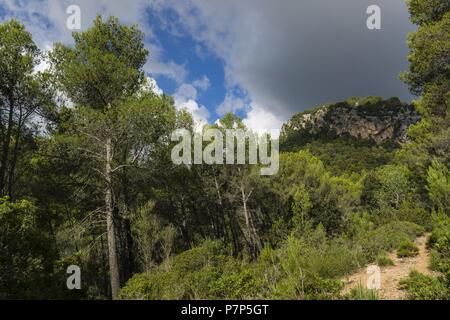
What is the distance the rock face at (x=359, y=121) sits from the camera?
379 ft

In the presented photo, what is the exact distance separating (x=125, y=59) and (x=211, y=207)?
14.4 metres

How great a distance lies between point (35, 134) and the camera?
13602mm

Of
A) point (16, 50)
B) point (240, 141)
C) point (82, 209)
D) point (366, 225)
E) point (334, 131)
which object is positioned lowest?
point (366, 225)

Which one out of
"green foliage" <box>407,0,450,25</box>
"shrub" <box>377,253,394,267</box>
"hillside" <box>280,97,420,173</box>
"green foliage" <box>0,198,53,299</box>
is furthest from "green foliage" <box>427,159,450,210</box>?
"hillside" <box>280,97,420,173</box>

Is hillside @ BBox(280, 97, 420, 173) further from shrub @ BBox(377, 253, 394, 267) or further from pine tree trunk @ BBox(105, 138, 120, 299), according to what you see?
pine tree trunk @ BBox(105, 138, 120, 299)

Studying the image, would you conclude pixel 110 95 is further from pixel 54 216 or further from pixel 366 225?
pixel 366 225

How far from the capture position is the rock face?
379 feet

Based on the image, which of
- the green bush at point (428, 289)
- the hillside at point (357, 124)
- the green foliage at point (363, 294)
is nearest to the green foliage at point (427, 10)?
the green bush at point (428, 289)

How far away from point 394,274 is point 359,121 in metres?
125

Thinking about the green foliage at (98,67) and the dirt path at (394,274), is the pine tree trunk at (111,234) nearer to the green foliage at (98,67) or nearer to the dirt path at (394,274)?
the green foliage at (98,67)

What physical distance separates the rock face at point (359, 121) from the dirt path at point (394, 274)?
93.9 m

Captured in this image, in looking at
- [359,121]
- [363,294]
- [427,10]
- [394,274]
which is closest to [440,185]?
[394,274]

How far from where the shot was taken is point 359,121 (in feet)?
405
